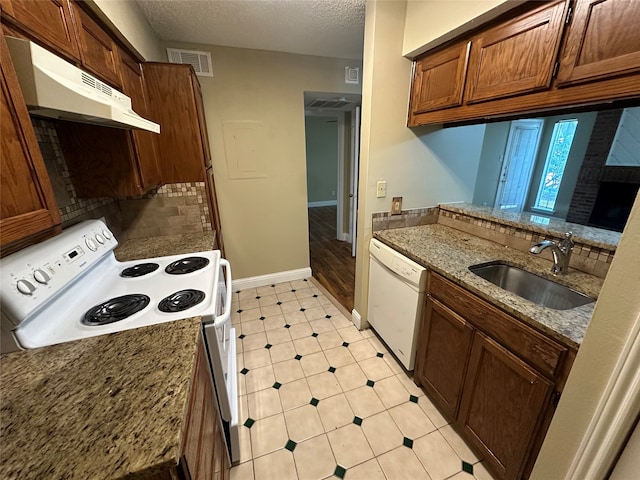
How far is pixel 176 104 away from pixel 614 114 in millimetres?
6371

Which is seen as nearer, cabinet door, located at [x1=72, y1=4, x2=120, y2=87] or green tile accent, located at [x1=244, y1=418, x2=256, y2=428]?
cabinet door, located at [x1=72, y1=4, x2=120, y2=87]

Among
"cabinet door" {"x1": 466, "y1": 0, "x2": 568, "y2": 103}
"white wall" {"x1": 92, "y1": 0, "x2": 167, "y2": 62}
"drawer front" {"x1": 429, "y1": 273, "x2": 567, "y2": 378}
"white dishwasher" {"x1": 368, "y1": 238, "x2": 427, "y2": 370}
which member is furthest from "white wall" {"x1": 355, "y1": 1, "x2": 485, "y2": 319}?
"white wall" {"x1": 92, "y1": 0, "x2": 167, "y2": 62}

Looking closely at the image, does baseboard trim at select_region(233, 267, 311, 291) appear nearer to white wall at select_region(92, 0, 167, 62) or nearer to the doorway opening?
the doorway opening

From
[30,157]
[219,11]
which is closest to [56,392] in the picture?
[30,157]

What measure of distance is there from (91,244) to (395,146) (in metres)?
1.99

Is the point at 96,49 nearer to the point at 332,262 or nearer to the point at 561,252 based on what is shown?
the point at 561,252

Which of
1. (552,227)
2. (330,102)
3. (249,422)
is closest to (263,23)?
(330,102)

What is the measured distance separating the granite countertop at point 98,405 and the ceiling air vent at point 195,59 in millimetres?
2402

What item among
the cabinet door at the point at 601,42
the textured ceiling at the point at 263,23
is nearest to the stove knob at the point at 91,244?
the textured ceiling at the point at 263,23

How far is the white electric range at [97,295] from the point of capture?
2.86 feet

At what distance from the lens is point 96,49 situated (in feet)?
4.07

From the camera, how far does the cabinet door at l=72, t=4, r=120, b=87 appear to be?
1.13m

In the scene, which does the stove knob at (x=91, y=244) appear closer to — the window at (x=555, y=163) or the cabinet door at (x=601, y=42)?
the cabinet door at (x=601, y=42)

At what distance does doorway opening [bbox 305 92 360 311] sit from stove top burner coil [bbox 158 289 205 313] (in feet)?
5.94
